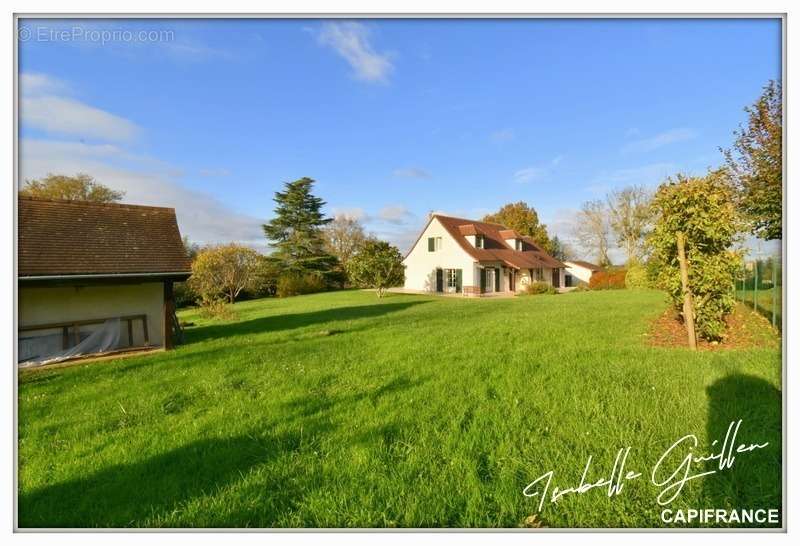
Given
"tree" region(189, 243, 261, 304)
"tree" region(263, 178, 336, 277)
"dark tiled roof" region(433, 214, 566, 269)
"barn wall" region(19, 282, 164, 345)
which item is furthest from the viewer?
"tree" region(263, 178, 336, 277)

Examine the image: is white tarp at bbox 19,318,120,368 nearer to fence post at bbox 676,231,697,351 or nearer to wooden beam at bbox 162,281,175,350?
wooden beam at bbox 162,281,175,350

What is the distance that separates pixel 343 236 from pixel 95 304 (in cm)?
3190

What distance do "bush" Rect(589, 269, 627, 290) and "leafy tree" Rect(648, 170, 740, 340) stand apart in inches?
986

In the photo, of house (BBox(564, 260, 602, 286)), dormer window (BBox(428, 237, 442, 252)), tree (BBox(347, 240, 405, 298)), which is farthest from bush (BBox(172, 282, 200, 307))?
house (BBox(564, 260, 602, 286))

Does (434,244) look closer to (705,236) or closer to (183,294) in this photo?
(183,294)

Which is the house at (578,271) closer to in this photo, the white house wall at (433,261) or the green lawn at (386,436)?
the white house wall at (433,261)

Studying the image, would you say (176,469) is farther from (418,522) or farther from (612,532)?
(612,532)

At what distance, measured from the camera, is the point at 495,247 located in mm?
29641

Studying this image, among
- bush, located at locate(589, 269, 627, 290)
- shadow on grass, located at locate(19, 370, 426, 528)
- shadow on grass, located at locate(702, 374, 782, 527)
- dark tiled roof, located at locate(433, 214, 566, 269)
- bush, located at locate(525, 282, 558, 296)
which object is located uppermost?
dark tiled roof, located at locate(433, 214, 566, 269)

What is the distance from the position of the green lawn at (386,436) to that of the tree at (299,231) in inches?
1115

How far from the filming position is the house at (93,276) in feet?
23.0

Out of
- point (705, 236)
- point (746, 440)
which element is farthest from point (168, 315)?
point (705, 236)

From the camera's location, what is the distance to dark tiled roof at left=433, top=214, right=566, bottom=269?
1036 inches
